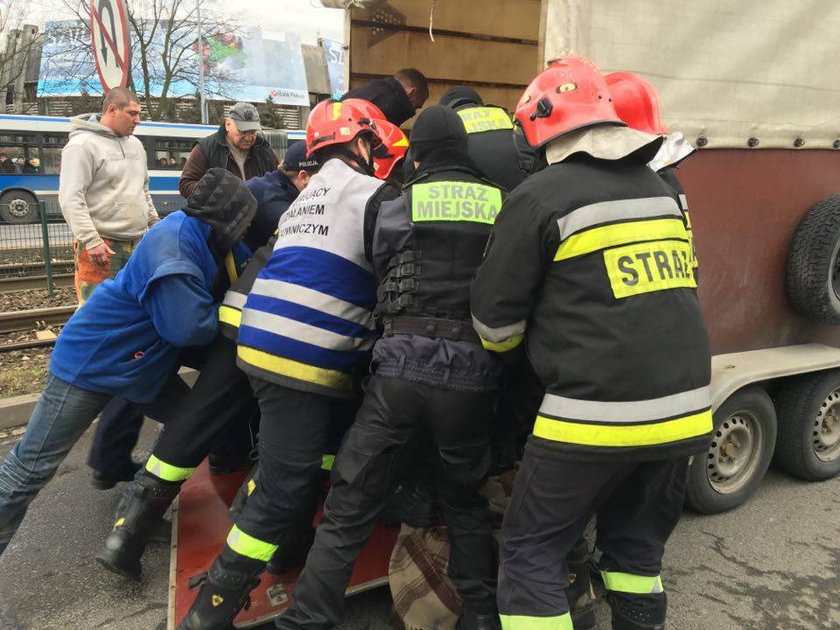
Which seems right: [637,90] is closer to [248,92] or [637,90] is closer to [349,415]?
[349,415]

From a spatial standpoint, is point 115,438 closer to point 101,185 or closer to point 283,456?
point 283,456

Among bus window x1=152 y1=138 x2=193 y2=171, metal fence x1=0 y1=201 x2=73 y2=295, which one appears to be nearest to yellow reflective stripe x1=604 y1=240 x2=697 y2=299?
metal fence x1=0 y1=201 x2=73 y2=295

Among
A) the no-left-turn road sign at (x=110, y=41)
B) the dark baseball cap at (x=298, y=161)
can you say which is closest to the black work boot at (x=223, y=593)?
the dark baseball cap at (x=298, y=161)

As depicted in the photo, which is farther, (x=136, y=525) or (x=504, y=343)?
(x=136, y=525)

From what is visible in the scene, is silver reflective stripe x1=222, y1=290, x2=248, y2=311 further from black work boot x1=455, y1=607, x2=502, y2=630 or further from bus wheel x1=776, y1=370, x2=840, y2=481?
bus wheel x1=776, y1=370, x2=840, y2=481

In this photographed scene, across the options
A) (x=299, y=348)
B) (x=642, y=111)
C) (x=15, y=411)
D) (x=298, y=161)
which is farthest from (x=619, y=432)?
(x=15, y=411)

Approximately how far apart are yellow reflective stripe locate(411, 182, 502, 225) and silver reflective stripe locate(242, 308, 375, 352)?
0.55 m

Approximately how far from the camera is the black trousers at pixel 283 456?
2473mm

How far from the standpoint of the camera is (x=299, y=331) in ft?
7.93

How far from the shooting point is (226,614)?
93.5 inches

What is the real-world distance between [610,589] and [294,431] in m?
1.27

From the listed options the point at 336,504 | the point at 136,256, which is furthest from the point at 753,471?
the point at 136,256

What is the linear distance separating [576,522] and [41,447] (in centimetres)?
217

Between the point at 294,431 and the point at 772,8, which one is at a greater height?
the point at 772,8
